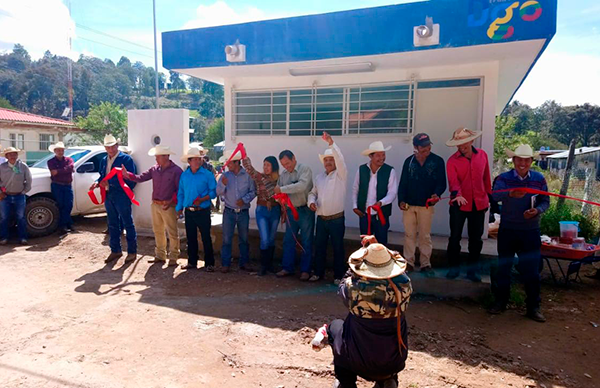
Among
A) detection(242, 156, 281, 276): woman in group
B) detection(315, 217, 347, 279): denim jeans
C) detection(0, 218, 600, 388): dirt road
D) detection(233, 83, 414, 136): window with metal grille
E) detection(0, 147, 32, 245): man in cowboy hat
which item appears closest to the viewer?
detection(0, 218, 600, 388): dirt road

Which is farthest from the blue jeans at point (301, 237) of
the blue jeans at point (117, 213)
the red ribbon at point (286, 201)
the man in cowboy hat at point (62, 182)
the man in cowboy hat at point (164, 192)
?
the man in cowboy hat at point (62, 182)

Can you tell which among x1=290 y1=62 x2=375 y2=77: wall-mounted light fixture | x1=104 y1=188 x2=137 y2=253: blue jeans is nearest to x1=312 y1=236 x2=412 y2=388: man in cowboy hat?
x1=290 y1=62 x2=375 y2=77: wall-mounted light fixture

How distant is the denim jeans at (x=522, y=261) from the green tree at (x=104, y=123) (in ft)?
95.2

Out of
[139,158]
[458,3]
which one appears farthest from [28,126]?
[458,3]

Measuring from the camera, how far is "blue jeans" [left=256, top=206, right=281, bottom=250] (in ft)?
19.4

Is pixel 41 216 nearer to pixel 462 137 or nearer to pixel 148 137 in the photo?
pixel 148 137

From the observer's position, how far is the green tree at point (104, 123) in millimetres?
29250

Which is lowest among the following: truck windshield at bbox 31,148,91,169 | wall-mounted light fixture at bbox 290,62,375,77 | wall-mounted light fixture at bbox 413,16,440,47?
truck windshield at bbox 31,148,91,169

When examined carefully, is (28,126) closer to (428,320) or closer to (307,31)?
(307,31)

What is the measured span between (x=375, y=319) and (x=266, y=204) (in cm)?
347

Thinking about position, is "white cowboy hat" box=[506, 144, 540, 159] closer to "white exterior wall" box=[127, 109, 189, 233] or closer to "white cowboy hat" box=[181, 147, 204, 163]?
"white cowboy hat" box=[181, 147, 204, 163]

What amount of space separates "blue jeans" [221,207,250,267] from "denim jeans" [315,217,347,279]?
115cm

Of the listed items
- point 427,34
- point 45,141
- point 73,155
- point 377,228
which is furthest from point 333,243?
point 45,141

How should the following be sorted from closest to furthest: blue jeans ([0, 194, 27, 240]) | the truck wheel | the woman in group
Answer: the woman in group, blue jeans ([0, 194, 27, 240]), the truck wheel
